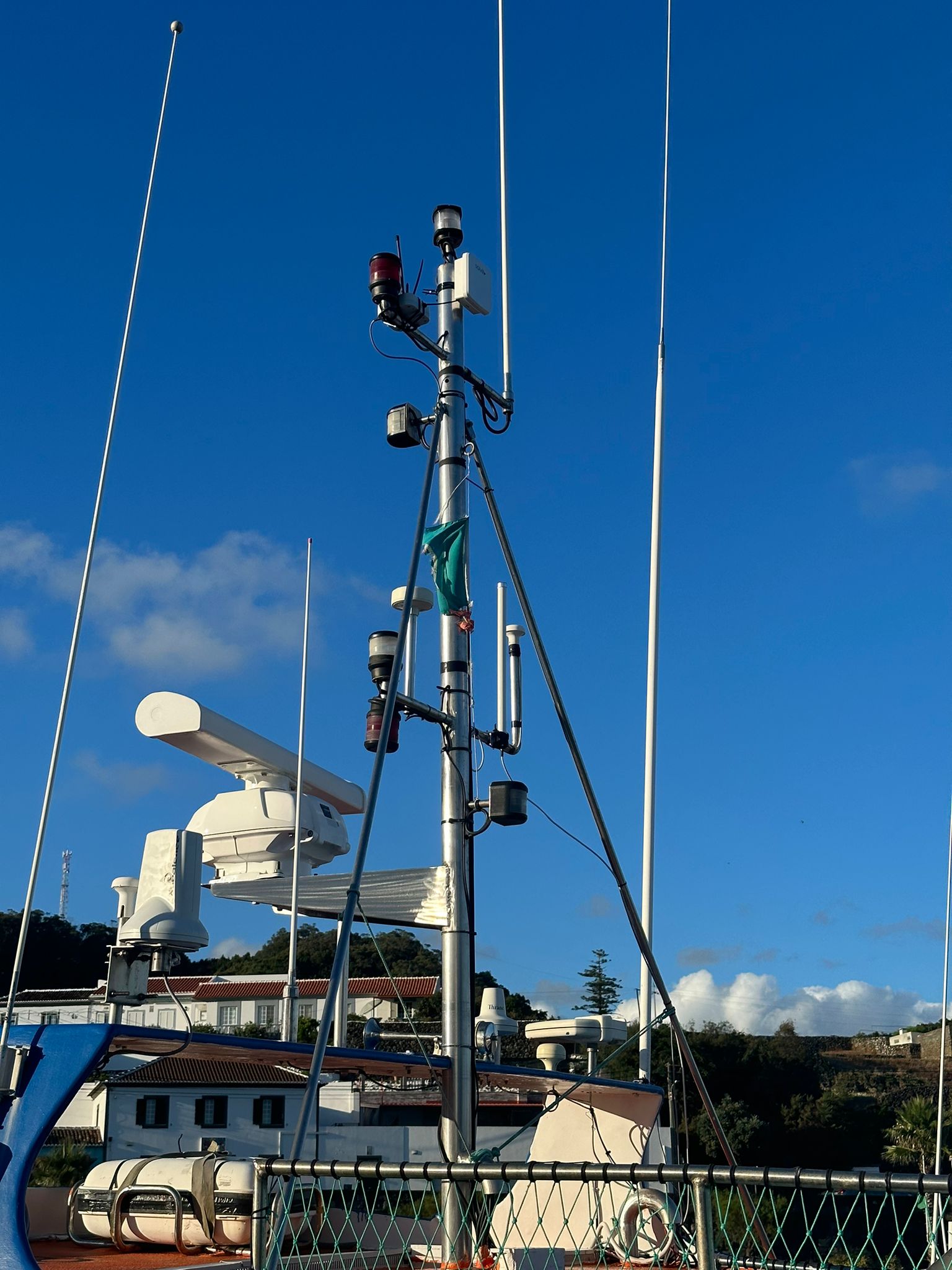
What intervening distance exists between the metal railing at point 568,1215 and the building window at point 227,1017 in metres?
46.4

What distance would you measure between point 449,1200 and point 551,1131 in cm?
312

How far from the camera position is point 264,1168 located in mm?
5102

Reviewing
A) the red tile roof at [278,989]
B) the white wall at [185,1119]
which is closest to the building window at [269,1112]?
the white wall at [185,1119]

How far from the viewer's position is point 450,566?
8.17 m

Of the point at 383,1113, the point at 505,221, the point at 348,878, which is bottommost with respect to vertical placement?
the point at 383,1113

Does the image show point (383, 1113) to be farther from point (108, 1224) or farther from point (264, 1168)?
point (264, 1168)

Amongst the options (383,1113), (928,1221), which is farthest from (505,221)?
(383,1113)

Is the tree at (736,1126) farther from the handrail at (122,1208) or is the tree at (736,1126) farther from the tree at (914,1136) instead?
the handrail at (122,1208)

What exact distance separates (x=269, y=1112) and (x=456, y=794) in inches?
1383

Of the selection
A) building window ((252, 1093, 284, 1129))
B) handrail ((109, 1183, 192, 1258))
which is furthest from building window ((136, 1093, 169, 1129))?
handrail ((109, 1183, 192, 1258))

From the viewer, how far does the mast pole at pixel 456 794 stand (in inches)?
288

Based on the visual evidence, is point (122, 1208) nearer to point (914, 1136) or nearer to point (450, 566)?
point (450, 566)

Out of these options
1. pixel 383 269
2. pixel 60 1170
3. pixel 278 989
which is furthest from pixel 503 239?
pixel 278 989

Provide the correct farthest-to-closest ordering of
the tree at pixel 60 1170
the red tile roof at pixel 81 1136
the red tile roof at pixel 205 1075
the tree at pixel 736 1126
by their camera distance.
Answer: the tree at pixel 736 1126 < the red tile roof at pixel 205 1075 < the red tile roof at pixel 81 1136 < the tree at pixel 60 1170
